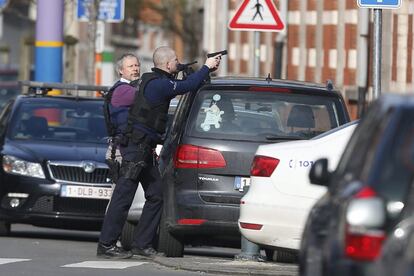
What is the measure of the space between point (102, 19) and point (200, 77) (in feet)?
50.1

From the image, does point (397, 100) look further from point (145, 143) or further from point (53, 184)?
point (53, 184)

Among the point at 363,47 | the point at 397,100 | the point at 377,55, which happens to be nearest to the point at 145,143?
the point at 377,55

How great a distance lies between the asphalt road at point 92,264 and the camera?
47.0ft

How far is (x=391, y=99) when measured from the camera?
8.73 meters

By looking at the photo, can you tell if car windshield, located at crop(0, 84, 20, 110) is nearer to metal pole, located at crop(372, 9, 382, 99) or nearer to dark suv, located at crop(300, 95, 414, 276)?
metal pole, located at crop(372, 9, 382, 99)

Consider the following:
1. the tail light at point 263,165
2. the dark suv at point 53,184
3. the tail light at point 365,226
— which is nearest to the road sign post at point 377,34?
the tail light at point 263,165

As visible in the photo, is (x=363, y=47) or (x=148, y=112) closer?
(x=148, y=112)

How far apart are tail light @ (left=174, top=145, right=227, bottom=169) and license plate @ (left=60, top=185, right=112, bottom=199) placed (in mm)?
3542

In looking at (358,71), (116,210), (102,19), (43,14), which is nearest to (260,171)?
(116,210)

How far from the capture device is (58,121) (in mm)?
19969

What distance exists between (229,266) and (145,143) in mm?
1417

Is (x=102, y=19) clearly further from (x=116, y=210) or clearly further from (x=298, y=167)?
(x=298, y=167)

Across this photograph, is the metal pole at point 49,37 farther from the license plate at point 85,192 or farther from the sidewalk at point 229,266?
the sidewalk at point 229,266

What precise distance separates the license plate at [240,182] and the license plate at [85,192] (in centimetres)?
370
